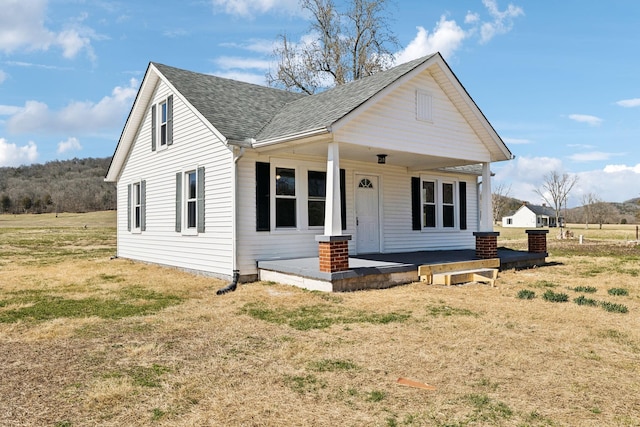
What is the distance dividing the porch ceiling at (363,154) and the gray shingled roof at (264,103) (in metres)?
0.36

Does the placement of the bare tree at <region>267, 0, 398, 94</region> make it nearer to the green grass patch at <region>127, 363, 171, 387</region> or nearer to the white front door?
the white front door

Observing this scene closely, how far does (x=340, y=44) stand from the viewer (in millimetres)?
27281

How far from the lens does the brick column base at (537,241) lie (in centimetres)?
1408

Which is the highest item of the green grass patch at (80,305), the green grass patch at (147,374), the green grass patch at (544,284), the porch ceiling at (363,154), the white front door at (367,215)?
the porch ceiling at (363,154)

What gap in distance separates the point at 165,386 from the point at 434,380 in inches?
98.8

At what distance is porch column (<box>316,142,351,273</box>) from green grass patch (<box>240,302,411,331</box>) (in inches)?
50.7

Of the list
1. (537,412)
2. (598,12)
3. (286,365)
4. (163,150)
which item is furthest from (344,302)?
(598,12)

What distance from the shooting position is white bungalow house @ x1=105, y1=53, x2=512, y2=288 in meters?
10.4

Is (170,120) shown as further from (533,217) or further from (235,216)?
(533,217)

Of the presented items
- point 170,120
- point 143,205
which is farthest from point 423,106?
point 143,205

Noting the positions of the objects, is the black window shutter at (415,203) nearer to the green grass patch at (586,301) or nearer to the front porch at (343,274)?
the front porch at (343,274)

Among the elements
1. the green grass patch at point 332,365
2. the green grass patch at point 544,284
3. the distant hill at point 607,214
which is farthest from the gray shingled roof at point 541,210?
the green grass patch at point 332,365

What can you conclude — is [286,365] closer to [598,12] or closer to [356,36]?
[598,12]

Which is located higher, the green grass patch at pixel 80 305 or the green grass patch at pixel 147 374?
the green grass patch at pixel 147 374
